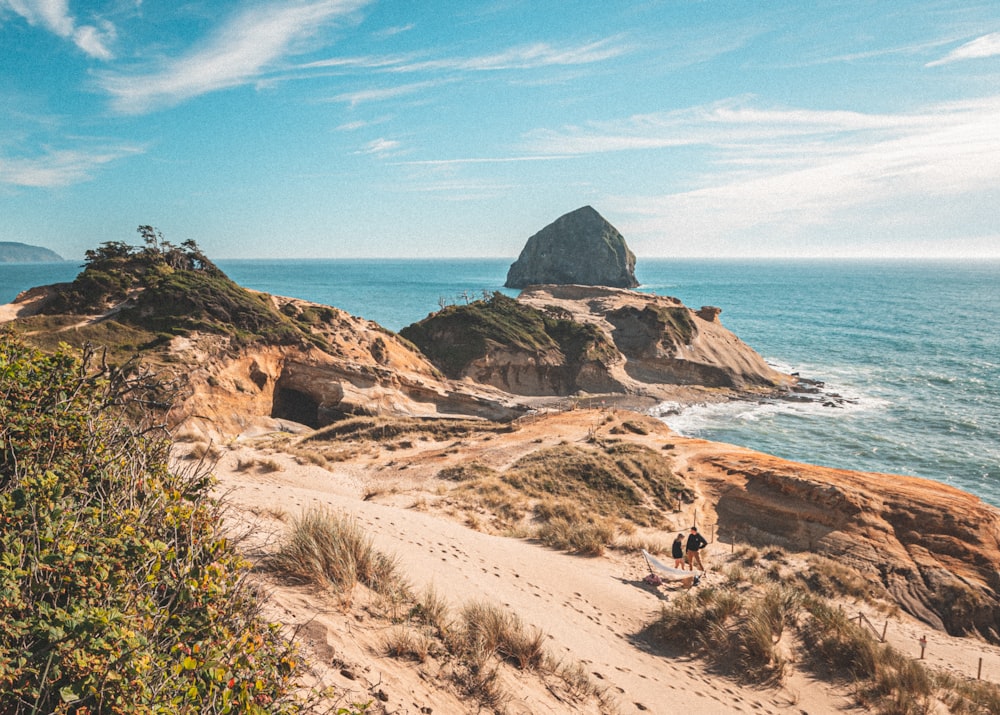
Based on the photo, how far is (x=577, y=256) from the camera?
147250 mm

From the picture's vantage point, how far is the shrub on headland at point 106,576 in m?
2.77

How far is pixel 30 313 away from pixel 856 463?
4792 centimetres

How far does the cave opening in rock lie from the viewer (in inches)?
1261

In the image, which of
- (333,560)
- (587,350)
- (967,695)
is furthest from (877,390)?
(333,560)

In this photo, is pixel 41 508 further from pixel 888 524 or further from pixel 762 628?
pixel 888 524

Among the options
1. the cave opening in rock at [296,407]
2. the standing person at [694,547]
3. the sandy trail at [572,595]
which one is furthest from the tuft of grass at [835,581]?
the cave opening in rock at [296,407]

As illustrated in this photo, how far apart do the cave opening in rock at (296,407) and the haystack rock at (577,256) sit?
114643mm

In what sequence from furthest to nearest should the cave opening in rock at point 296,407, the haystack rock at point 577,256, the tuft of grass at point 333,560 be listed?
1. the haystack rock at point 577,256
2. the cave opening in rock at point 296,407
3. the tuft of grass at point 333,560

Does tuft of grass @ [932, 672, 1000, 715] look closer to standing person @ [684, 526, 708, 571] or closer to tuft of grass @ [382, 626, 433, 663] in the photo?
standing person @ [684, 526, 708, 571]

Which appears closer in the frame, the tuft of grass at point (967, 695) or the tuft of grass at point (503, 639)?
the tuft of grass at point (503, 639)

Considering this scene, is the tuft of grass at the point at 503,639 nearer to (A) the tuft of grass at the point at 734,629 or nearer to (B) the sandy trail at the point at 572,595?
(B) the sandy trail at the point at 572,595

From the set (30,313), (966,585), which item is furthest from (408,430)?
(966,585)

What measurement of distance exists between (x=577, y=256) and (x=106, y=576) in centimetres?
14896

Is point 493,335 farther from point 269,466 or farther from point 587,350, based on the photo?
point 269,466
